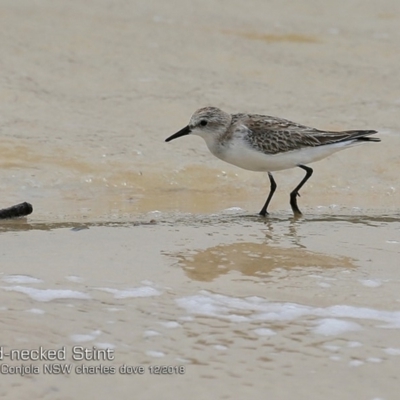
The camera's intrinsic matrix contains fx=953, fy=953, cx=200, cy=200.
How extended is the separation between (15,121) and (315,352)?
616cm

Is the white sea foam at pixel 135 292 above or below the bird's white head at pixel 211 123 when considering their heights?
below

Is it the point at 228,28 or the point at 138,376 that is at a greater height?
the point at 228,28

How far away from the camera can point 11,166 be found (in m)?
8.50

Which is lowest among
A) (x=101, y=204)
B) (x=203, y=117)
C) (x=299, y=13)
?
(x=101, y=204)

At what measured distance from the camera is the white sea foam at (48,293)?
468 cm

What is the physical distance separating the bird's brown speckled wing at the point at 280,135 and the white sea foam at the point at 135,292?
9.74ft

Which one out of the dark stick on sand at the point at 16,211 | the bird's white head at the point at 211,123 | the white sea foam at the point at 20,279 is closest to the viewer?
the white sea foam at the point at 20,279

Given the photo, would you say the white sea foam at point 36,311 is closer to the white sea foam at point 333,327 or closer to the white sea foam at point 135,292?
the white sea foam at point 135,292

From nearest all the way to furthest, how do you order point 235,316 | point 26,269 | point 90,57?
1. point 235,316
2. point 26,269
3. point 90,57

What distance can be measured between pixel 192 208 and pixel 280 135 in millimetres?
950

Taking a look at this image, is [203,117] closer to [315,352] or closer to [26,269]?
[26,269]

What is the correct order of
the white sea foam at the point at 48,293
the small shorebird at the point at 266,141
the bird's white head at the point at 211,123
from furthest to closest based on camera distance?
1. the bird's white head at the point at 211,123
2. the small shorebird at the point at 266,141
3. the white sea foam at the point at 48,293

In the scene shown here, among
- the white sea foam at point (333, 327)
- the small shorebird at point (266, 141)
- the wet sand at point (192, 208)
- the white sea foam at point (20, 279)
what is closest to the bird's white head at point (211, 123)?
the small shorebird at point (266, 141)

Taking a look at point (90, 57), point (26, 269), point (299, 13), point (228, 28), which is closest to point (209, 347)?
point (26, 269)
